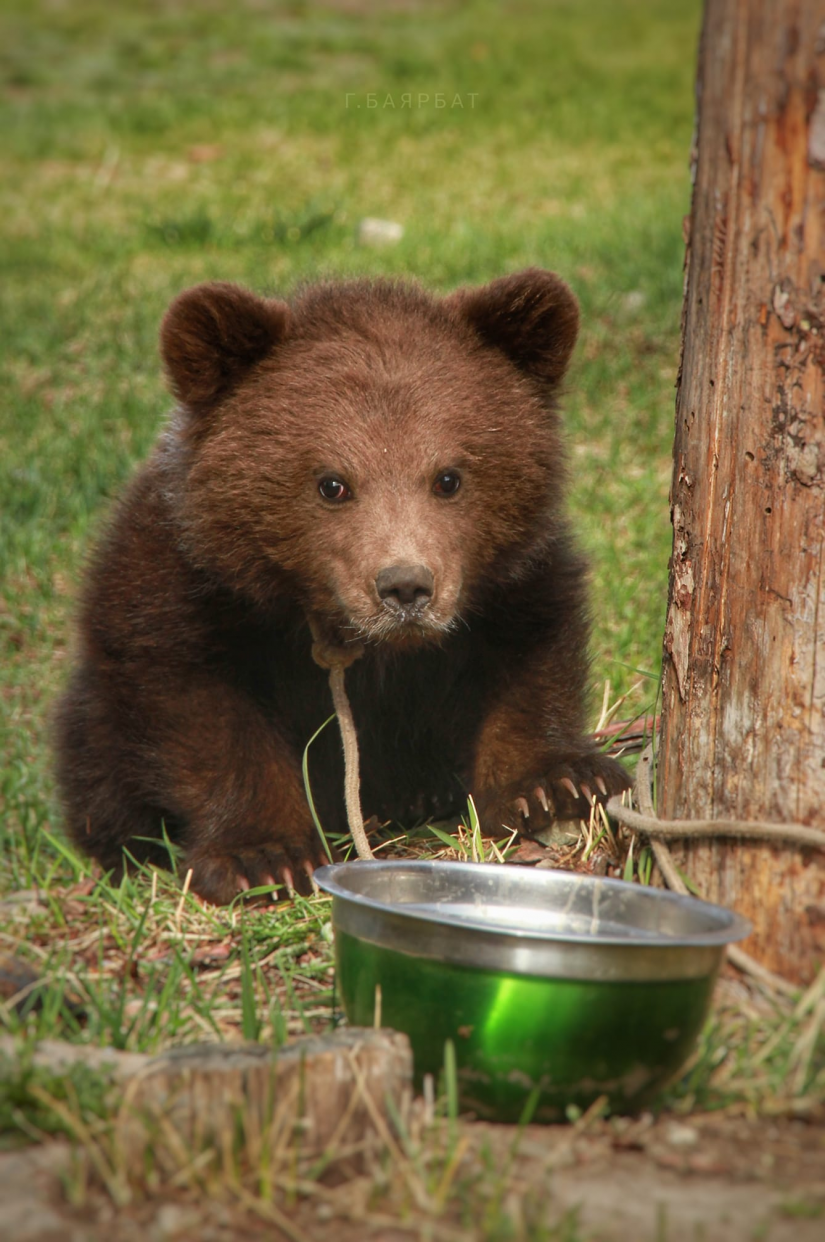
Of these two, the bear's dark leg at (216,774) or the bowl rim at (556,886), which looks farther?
the bear's dark leg at (216,774)

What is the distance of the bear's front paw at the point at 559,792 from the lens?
12.1ft

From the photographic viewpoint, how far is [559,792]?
3.72 meters

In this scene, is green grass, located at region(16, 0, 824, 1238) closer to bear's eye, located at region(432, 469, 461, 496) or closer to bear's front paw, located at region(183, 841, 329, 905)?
bear's front paw, located at region(183, 841, 329, 905)

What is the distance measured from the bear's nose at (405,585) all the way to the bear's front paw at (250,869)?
0.75 meters

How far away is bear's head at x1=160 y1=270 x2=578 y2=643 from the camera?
3.65 metres

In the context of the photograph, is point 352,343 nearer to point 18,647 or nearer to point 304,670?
point 304,670

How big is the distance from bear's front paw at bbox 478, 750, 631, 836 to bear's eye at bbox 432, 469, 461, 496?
78cm

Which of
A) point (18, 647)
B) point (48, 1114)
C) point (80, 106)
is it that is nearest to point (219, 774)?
point (48, 1114)

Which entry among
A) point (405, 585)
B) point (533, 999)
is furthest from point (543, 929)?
point (405, 585)

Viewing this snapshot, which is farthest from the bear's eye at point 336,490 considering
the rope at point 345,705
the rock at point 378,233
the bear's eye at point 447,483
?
the rock at point 378,233

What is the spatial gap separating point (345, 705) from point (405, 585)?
0.54m

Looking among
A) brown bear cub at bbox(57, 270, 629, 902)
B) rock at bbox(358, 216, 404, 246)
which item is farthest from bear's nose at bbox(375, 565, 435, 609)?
rock at bbox(358, 216, 404, 246)

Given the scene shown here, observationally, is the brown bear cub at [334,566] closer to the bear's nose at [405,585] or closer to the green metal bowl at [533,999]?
the bear's nose at [405,585]

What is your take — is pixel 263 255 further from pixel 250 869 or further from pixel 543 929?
pixel 543 929
